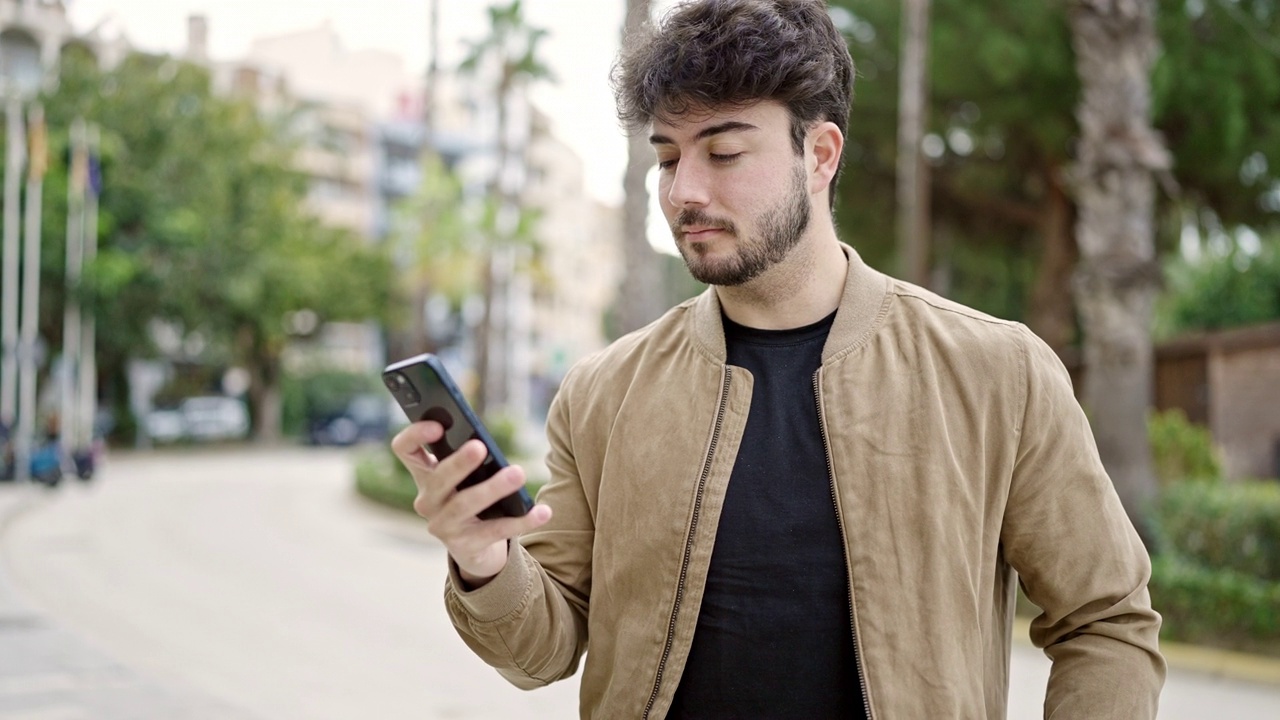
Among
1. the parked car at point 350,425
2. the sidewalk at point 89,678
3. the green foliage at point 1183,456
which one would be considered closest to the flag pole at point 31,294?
the parked car at point 350,425

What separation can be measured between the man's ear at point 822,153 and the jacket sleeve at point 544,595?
0.57 metres

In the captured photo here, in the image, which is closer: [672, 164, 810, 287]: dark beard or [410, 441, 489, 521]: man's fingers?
[410, 441, 489, 521]: man's fingers

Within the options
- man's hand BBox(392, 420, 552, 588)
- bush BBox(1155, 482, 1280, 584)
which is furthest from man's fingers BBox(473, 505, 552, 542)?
bush BBox(1155, 482, 1280, 584)

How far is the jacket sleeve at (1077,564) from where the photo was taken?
70.4 inches

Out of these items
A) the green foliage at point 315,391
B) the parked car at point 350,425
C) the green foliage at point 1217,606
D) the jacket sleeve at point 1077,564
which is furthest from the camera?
the green foliage at point 315,391

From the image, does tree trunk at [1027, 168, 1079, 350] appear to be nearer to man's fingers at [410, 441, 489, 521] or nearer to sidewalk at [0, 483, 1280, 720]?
sidewalk at [0, 483, 1280, 720]

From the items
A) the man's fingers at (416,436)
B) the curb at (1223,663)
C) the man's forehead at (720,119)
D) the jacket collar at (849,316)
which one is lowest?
the curb at (1223,663)

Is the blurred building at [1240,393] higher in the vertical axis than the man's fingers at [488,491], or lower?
lower

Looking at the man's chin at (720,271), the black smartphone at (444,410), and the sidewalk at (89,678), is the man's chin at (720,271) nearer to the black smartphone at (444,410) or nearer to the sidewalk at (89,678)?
the black smartphone at (444,410)

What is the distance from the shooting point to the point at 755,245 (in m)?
1.95

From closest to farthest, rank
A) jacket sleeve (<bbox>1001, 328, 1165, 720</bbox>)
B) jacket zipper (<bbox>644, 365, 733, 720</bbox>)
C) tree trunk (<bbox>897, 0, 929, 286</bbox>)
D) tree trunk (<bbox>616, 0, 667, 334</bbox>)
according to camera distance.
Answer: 1. jacket sleeve (<bbox>1001, 328, 1165, 720</bbox>)
2. jacket zipper (<bbox>644, 365, 733, 720</bbox>)
3. tree trunk (<bbox>616, 0, 667, 334</bbox>)
4. tree trunk (<bbox>897, 0, 929, 286</bbox>)

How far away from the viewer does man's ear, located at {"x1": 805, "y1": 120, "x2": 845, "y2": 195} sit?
2025mm

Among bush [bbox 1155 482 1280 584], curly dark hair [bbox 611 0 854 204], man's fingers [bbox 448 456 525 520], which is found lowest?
bush [bbox 1155 482 1280 584]

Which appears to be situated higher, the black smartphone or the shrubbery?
the black smartphone
